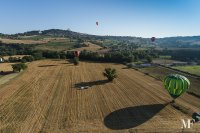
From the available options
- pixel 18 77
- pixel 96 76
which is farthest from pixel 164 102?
pixel 18 77

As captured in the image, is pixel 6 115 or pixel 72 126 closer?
pixel 72 126

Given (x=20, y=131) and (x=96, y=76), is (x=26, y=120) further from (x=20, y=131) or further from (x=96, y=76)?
(x=96, y=76)

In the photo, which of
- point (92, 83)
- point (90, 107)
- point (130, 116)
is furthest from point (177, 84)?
point (92, 83)

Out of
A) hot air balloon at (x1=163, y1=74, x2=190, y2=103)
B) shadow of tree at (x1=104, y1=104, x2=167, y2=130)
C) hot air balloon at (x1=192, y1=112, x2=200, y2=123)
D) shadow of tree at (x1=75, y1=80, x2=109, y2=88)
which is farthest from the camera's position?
shadow of tree at (x1=75, y1=80, x2=109, y2=88)

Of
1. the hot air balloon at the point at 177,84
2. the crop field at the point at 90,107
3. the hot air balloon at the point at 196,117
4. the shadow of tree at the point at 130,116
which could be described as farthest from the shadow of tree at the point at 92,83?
the hot air balloon at the point at 196,117

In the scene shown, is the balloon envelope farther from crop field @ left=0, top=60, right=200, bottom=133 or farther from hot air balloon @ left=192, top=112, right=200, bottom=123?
hot air balloon @ left=192, top=112, right=200, bottom=123

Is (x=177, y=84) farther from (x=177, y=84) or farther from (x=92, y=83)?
(x=92, y=83)

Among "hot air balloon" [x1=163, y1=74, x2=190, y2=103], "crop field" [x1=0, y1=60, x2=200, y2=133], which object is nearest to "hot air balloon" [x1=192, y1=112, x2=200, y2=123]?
"crop field" [x1=0, y1=60, x2=200, y2=133]
